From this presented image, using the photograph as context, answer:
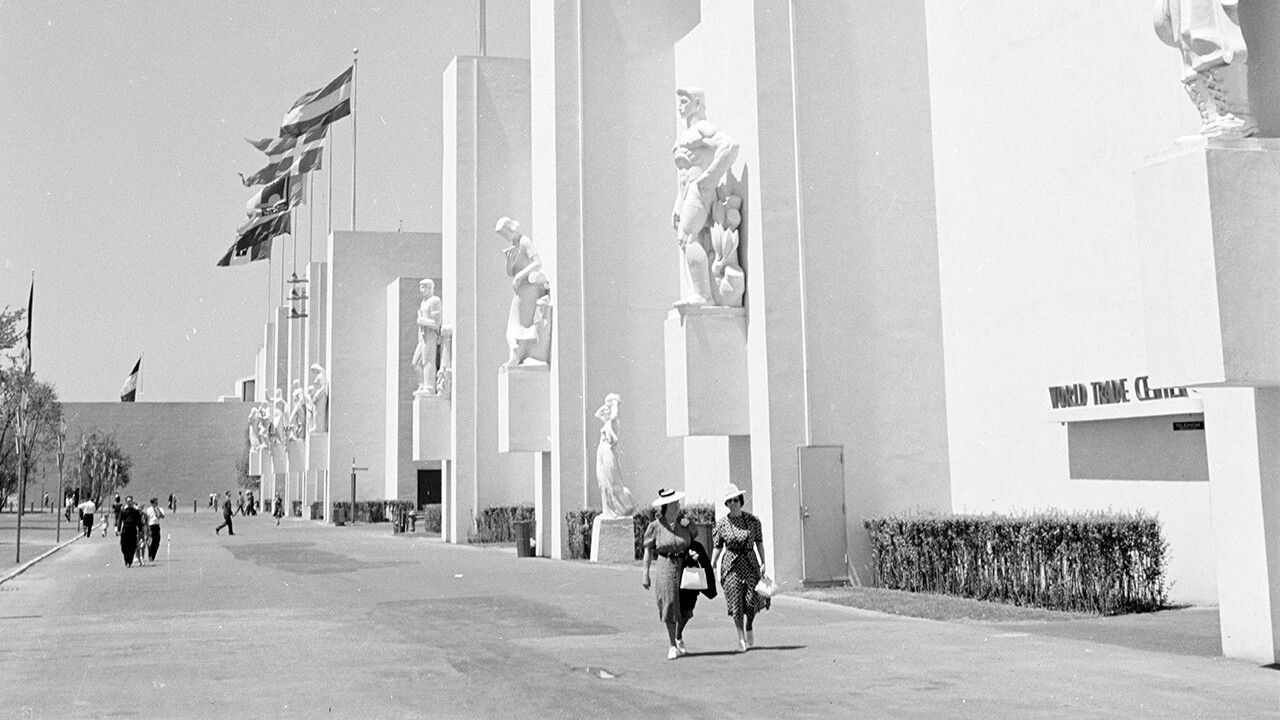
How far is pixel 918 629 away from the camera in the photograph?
12750mm

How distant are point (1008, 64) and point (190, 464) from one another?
291ft

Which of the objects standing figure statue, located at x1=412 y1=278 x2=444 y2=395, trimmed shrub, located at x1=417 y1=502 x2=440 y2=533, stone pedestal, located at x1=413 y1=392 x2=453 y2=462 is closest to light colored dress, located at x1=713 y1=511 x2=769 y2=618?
stone pedestal, located at x1=413 y1=392 x2=453 y2=462

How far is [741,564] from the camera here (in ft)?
37.9

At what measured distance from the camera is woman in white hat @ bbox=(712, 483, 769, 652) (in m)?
11.4

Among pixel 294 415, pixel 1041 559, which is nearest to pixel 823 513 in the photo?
pixel 1041 559

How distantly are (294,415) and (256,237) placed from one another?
492 inches

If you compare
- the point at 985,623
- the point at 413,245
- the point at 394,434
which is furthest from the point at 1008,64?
the point at 413,245

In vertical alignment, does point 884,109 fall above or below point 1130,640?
above

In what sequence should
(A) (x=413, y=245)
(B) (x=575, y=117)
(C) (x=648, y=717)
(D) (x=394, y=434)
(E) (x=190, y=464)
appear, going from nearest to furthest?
(C) (x=648, y=717)
(B) (x=575, y=117)
(D) (x=394, y=434)
(A) (x=413, y=245)
(E) (x=190, y=464)

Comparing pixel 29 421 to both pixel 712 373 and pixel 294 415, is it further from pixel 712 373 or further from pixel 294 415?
pixel 712 373

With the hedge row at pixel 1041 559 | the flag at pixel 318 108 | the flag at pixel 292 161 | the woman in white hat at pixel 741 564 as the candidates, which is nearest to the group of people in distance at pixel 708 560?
the woman in white hat at pixel 741 564

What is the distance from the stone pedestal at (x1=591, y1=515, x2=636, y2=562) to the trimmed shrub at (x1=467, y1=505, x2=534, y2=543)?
8246 mm

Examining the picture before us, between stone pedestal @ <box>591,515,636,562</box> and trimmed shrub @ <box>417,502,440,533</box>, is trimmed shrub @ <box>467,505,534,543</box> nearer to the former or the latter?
trimmed shrub @ <box>417,502,440,533</box>

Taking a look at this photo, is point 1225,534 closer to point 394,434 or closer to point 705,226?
point 705,226
